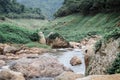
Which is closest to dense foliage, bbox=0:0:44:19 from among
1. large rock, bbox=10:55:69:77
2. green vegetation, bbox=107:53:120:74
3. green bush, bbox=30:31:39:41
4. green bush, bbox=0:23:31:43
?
green bush, bbox=0:23:31:43

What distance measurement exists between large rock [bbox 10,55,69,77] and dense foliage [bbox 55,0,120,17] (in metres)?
43.0

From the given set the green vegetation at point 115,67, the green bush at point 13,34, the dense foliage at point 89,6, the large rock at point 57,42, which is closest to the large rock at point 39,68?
the green vegetation at point 115,67

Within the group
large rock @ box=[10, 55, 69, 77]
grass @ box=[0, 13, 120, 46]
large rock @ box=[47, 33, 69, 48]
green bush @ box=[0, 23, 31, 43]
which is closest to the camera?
large rock @ box=[10, 55, 69, 77]

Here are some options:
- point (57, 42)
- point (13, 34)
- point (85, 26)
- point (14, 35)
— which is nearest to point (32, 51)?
point (57, 42)

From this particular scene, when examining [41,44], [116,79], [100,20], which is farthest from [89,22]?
[116,79]

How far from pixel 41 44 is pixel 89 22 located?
86.1ft

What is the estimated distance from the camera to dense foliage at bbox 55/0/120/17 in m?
68.8

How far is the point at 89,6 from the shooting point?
8106 cm

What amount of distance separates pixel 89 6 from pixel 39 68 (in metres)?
57.4

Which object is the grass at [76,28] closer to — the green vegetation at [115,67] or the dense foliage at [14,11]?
the green vegetation at [115,67]

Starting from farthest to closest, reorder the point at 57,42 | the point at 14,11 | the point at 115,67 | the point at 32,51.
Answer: the point at 14,11
the point at 57,42
the point at 32,51
the point at 115,67

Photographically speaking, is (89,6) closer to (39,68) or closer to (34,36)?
(34,36)

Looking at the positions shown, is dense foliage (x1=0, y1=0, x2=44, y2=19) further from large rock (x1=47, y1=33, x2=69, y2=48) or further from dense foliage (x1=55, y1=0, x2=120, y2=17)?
large rock (x1=47, y1=33, x2=69, y2=48)

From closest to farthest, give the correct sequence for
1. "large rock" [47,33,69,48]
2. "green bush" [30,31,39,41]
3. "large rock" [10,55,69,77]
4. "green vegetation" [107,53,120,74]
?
1. "green vegetation" [107,53,120,74]
2. "large rock" [10,55,69,77]
3. "large rock" [47,33,69,48]
4. "green bush" [30,31,39,41]
